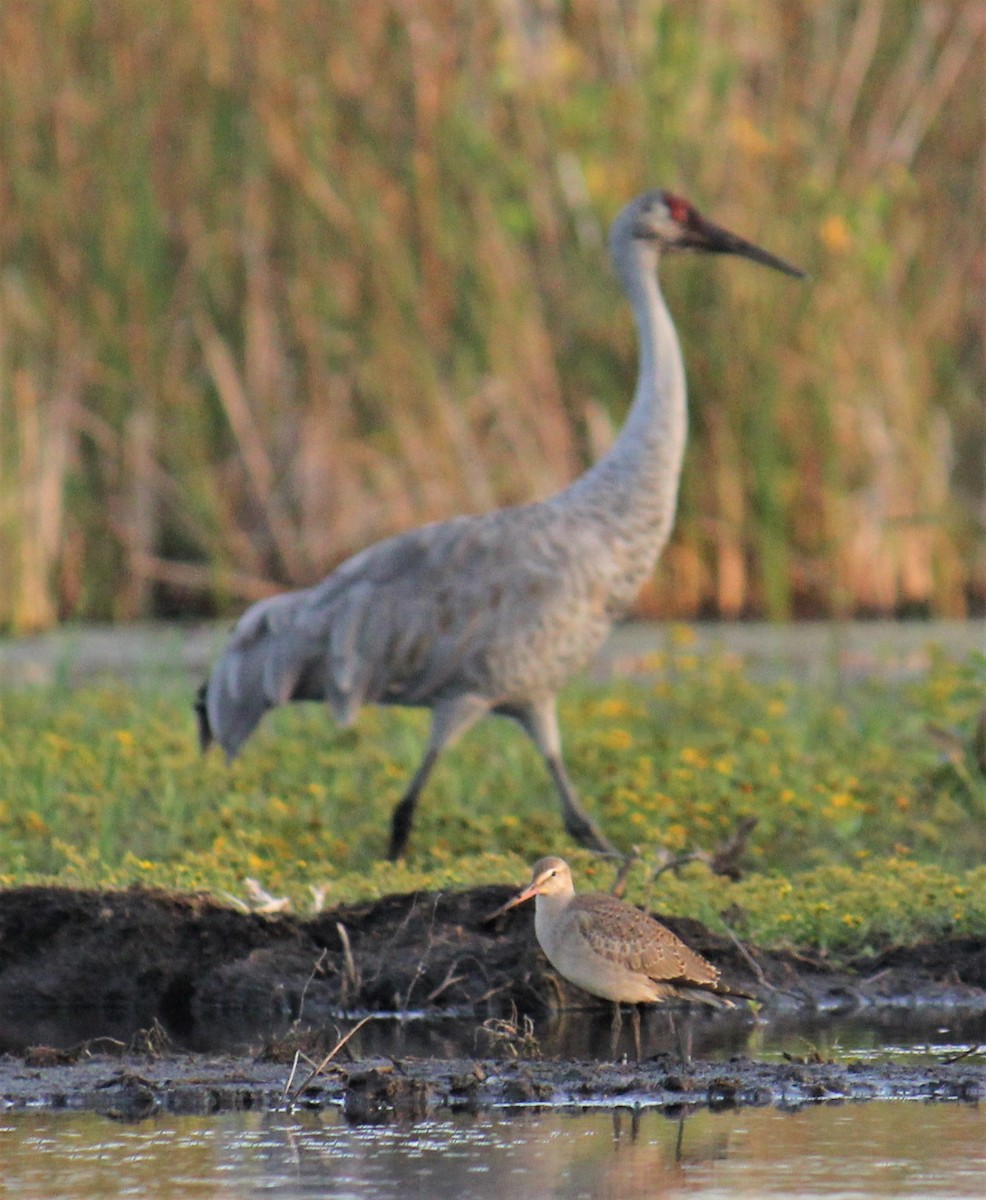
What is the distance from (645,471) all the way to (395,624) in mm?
814

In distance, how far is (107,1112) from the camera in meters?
4.24

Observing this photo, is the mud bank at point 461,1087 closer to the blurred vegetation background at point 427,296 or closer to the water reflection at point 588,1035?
the water reflection at point 588,1035

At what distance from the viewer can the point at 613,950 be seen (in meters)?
4.73

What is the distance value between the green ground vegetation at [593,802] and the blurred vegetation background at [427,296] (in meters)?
2.42

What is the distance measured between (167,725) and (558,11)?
4.55m

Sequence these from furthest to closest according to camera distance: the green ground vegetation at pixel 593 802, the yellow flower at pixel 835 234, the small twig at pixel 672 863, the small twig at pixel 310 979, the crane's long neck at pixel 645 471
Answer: the yellow flower at pixel 835 234, the crane's long neck at pixel 645 471, the green ground vegetation at pixel 593 802, the small twig at pixel 672 863, the small twig at pixel 310 979

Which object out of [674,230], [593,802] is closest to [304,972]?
[593,802]

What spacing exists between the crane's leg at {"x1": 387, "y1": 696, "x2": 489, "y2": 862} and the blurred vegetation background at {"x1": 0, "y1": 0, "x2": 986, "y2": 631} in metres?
3.93

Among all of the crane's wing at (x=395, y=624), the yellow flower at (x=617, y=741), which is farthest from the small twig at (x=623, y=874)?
the yellow flower at (x=617, y=741)

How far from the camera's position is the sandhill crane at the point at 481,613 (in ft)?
22.3

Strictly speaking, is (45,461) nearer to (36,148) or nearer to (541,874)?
(36,148)

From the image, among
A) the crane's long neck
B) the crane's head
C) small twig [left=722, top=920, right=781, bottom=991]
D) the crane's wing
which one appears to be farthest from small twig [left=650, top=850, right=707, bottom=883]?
the crane's head

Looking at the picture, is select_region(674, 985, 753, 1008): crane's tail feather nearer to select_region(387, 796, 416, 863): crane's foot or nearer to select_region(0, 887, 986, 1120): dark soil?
select_region(0, 887, 986, 1120): dark soil

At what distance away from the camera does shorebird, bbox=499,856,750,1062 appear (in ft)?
15.6
